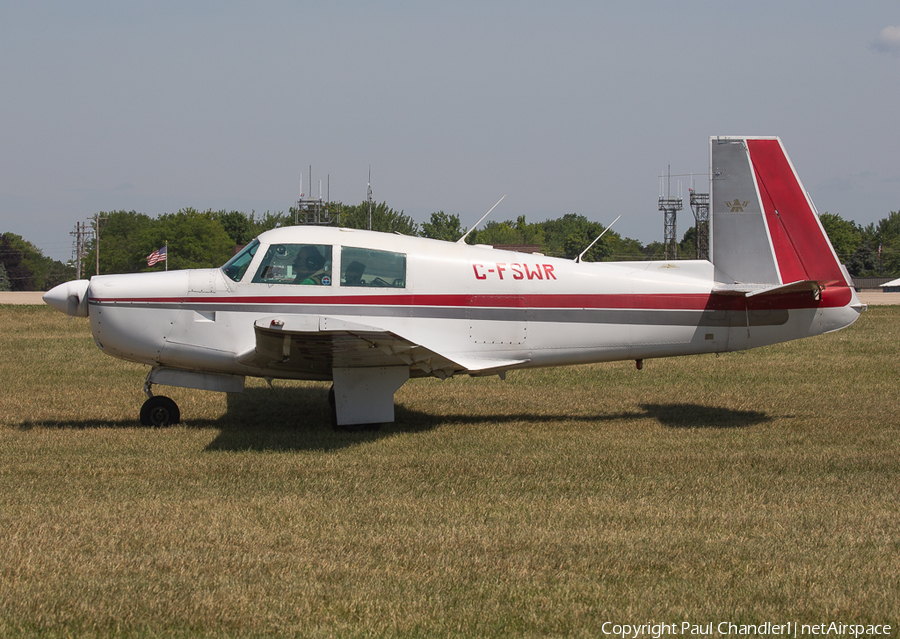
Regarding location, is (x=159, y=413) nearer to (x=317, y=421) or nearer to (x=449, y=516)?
(x=317, y=421)

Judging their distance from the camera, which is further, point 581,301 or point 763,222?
point 763,222

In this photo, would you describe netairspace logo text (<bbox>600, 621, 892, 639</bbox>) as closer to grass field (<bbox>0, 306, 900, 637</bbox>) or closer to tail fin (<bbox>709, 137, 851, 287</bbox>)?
grass field (<bbox>0, 306, 900, 637</bbox>)

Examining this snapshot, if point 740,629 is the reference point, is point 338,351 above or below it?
above

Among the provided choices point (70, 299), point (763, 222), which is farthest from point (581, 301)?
point (70, 299)

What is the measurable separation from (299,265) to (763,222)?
17.8ft

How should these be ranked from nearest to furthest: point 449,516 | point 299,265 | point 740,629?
1. point 740,629
2. point 449,516
3. point 299,265

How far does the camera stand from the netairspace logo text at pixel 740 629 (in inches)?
147

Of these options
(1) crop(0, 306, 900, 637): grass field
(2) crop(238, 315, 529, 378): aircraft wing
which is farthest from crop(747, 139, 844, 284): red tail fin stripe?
(2) crop(238, 315, 529, 378): aircraft wing

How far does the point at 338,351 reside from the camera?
786 centimetres

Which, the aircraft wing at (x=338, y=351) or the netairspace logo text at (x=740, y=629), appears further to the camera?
the aircraft wing at (x=338, y=351)

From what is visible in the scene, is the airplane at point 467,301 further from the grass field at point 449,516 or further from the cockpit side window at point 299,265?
the grass field at point 449,516

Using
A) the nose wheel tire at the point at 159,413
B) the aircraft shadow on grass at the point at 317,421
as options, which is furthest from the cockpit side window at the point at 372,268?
the nose wheel tire at the point at 159,413

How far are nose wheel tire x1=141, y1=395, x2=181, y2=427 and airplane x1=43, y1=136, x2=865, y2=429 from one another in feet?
0.05

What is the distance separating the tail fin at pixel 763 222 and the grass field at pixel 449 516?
181 cm
